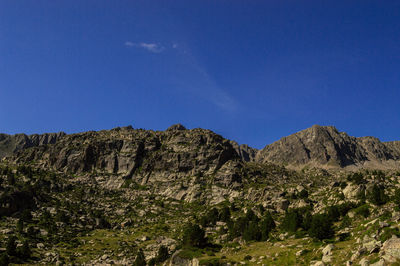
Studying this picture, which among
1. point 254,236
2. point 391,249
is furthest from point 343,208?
point 391,249

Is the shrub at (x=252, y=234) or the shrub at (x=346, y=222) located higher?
the shrub at (x=346, y=222)

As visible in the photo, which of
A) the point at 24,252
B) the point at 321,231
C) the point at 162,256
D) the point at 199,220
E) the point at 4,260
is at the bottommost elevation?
the point at 162,256

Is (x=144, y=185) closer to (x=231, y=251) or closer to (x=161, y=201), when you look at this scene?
(x=161, y=201)

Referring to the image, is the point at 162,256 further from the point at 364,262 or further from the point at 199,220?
the point at 364,262

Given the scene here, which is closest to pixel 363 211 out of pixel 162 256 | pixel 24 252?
pixel 162 256

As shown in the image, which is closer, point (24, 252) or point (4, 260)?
point (4, 260)

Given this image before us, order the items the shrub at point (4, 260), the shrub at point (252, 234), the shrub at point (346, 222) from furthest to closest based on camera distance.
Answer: the shrub at point (252, 234) → the shrub at point (4, 260) → the shrub at point (346, 222)

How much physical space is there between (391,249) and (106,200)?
15671cm

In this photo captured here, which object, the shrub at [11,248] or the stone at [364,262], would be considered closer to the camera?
the stone at [364,262]

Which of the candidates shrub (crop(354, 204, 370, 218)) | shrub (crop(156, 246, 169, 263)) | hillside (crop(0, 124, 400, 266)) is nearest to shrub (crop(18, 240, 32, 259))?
hillside (crop(0, 124, 400, 266))

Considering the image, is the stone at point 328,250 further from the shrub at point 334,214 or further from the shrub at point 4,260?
the shrub at point 4,260

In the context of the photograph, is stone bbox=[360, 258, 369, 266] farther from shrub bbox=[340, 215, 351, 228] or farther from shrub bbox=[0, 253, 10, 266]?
shrub bbox=[0, 253, 10, 266]

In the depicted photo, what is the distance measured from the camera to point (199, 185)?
6993 inches

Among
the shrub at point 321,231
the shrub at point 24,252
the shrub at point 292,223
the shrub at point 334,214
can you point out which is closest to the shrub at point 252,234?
the shrub at point 292,223
